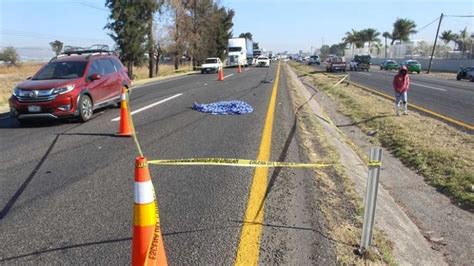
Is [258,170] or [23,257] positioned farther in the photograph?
[258,170]

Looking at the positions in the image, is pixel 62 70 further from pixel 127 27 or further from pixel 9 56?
pixel 9 56

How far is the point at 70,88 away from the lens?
1122 cm

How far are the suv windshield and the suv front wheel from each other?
673 mm

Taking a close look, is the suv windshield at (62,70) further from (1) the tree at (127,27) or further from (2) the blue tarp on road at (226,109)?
(1) the tree at (127,27)

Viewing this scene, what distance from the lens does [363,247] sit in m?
3.97

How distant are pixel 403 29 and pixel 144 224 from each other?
105327 millimetres

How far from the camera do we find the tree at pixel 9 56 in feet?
246

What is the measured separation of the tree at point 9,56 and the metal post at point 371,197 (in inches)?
3153

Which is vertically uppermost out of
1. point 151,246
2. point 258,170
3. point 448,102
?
point 151,246

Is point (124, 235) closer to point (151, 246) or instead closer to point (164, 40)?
point (151, 246)

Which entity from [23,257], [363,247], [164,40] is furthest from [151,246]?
[164,40]

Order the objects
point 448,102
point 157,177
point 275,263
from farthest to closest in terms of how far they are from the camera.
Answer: point 448,102 → point 157,177 → point 275,263

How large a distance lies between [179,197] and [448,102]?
1581cm

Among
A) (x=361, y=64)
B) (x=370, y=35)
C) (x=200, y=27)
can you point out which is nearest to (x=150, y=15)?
(x=200, y=27)
